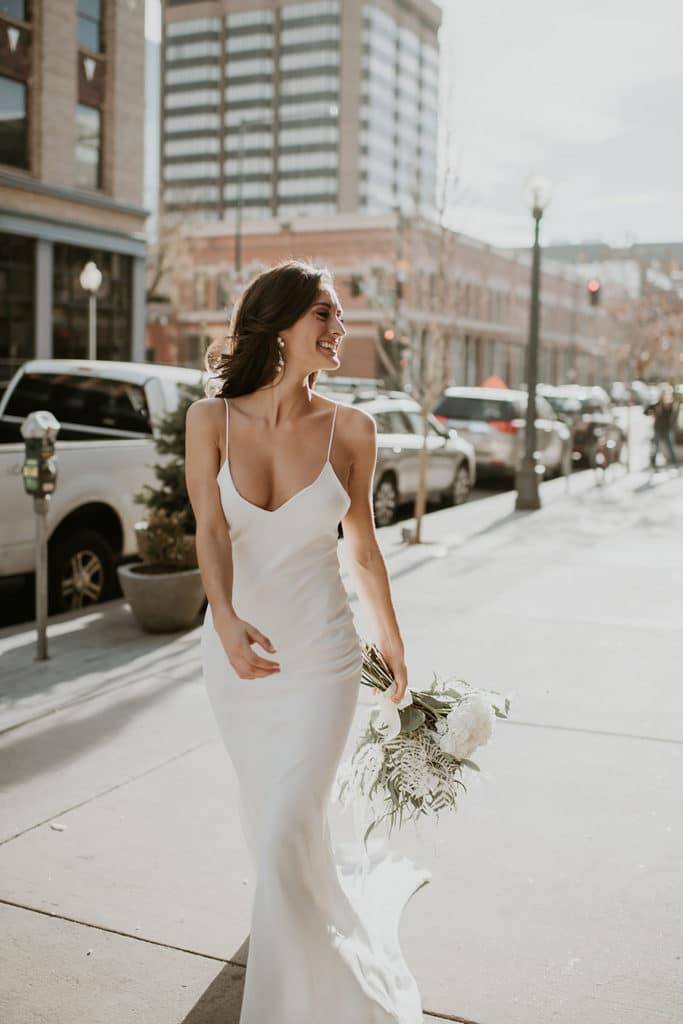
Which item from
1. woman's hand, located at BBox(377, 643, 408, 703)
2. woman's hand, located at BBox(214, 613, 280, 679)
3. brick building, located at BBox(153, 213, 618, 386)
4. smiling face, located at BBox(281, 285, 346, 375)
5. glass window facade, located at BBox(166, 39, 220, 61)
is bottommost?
woman's hand, located at BBox(377, 643, 408, 703)

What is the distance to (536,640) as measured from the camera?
7695mm

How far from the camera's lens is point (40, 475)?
6.69 m

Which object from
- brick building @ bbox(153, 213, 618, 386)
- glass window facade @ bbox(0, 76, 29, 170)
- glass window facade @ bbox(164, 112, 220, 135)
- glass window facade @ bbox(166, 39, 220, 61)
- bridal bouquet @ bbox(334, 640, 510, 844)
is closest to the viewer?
bridal bouquet @ bbox(334, 640, 510, 844)

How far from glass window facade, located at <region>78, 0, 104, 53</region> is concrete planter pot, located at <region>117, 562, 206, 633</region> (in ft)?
83.0

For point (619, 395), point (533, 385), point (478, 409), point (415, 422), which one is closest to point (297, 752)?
point (415, 422)

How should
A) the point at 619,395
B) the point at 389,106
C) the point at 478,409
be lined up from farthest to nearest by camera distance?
the point at 389,106 → the point at 619,395 → the point at 478,409

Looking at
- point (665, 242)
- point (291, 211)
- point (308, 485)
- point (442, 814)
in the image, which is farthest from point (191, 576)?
point (665, 242)

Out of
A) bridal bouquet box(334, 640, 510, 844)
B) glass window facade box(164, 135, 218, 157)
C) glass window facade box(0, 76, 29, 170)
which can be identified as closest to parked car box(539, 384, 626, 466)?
glass window facade box(0, 76, 29, 170)

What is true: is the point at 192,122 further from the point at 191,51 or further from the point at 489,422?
the point at 489,422

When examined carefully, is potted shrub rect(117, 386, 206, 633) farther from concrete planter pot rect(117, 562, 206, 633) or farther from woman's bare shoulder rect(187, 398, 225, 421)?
woman's bare shoulder rect(187, 398, 225, 421)

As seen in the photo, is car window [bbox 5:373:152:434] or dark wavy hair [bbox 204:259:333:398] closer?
dark wavy hair [bbox 204:259:333:398]

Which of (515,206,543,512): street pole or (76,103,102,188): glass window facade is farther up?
(76,103,102,188): glass window facade

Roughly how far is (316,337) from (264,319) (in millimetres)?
145

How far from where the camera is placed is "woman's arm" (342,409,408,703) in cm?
319
